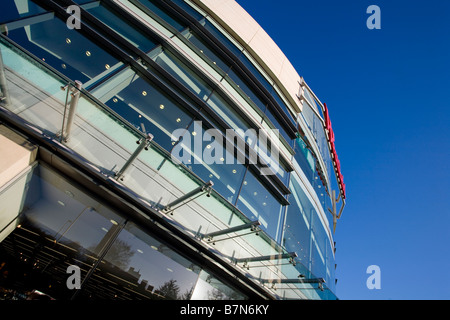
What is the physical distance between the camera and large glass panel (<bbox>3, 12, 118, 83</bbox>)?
546 centimetres

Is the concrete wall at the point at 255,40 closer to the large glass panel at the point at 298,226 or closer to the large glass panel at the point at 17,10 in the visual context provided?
the large glass panel at the point at 298,226

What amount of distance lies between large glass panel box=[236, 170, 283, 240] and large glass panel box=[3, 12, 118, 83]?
17.9 ft

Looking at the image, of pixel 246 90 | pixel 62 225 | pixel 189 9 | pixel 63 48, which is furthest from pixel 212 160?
pixel 189 9

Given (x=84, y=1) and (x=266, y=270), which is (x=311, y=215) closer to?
(x=266, y=270)

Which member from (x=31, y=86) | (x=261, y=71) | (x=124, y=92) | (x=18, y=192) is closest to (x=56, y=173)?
(x=18, y=192)

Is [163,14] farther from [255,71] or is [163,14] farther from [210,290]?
[210,290]

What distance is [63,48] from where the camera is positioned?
5.97 meters

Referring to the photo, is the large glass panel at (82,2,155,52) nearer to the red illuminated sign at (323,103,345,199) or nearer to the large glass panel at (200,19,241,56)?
the large glass panel at (200,19,241,56)

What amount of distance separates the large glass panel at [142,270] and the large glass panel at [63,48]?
166 inches

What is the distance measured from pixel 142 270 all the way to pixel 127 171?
85.9 inches

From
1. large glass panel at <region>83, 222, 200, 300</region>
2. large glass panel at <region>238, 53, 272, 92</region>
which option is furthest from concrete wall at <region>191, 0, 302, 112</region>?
large glass panel at <region>83, 222, 200, 300</region>

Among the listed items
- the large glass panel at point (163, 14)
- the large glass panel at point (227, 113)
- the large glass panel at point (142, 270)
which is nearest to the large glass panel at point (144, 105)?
the large glass panel at point (227, 113)

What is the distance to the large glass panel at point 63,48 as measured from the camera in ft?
17.9

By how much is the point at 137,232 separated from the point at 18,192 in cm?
227
